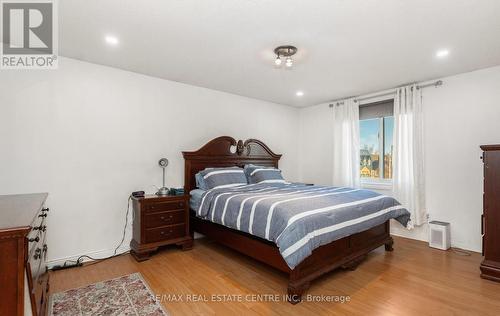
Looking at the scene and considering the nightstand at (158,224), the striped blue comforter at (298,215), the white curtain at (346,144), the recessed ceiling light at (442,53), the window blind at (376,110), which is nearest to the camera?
the striped blue comforter at (298,215)

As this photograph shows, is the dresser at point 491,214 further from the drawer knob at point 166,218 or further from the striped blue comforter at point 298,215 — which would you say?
the drawer knob at point 166,218

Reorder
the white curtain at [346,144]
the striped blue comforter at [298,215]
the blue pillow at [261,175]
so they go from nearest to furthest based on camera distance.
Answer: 1. the striped blue comforter at [298,215]
2. the blue pillow at [261,175]
3. the white curtain at [346,144]

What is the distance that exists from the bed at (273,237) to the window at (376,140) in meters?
1.24

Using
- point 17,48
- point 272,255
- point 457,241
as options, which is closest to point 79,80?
point 17,48

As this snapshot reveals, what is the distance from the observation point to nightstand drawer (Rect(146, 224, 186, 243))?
10.1 ft

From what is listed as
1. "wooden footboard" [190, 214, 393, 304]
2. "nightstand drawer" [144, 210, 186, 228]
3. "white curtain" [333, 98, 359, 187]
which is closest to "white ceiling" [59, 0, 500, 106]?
"white curtain" [333, 98, 359, 187]

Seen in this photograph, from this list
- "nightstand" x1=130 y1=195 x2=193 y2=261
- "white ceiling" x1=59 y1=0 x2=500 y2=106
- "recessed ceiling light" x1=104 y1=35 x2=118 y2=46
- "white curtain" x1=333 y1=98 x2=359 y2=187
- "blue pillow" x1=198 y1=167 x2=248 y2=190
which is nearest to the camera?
"white ceiling" x1=59 y1=0 x2=500 y2=106

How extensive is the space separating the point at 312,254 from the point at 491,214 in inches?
79.5

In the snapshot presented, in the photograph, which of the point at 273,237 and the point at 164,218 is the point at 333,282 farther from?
the point at 164,218

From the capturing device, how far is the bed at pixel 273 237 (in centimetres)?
215

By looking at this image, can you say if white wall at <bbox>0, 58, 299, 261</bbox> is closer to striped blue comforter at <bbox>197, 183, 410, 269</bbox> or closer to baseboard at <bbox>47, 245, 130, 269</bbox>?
baseboard at <bbox>47, 245, 130, 269</bbox>

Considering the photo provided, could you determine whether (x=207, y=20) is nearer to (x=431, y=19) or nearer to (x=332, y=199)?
(x=431, y=19)

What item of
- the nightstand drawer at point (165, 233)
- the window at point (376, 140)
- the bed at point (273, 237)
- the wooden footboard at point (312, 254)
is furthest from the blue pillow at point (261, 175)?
the window at point (376, 140)

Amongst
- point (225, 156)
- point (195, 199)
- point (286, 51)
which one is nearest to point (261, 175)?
point (225, 156)
